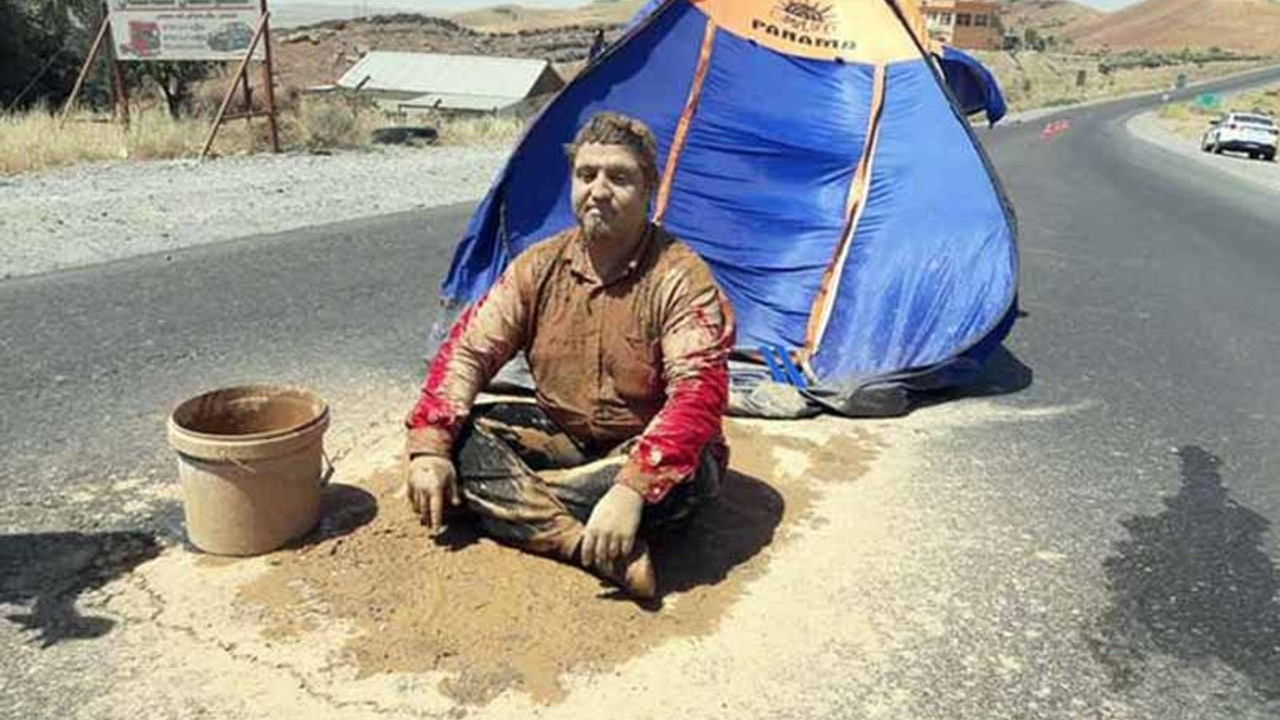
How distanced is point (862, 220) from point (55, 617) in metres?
3.97

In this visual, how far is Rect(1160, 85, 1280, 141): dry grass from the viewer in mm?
34000

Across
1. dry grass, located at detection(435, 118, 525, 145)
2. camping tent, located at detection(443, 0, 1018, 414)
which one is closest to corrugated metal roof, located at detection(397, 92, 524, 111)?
dry grass, located at detection(435, 118, 525, 145)

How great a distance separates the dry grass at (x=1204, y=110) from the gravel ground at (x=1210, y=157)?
567mm

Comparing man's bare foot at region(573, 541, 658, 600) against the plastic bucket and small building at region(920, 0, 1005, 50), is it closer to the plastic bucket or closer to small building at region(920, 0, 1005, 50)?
the plastic bucket

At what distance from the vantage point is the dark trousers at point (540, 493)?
3262 mm

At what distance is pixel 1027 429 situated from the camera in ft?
16.4

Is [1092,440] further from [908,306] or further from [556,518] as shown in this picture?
[556,518]

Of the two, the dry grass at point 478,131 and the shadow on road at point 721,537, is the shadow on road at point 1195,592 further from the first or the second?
the dry grass at point 478,131

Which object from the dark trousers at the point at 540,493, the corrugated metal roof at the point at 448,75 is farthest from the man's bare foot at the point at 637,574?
the corrugated metal roof at the point at 448,75

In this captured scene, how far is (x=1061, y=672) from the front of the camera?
118 inches

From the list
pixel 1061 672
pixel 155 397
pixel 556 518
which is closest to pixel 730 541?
pixel 556 518

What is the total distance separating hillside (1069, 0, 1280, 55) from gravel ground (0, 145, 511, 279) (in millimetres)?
103736

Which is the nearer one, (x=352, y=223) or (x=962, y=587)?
(x=962, y=587)

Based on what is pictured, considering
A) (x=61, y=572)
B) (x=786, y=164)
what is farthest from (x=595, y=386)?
(x=786, y=164)
